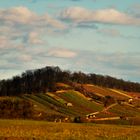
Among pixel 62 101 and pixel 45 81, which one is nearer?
pixel 62 101

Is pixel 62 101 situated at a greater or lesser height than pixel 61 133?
greater

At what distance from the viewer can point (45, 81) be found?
17588cm

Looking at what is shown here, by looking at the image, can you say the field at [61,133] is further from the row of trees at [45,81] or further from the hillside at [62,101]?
the row of trees at [45,81]

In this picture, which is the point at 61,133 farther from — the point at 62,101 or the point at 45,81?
the point at 45,81

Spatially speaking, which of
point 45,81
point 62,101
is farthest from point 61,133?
point 45,81

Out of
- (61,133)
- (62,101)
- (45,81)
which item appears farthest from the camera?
(45,81)

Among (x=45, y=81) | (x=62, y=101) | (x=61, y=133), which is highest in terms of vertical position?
(x=45, y=81)

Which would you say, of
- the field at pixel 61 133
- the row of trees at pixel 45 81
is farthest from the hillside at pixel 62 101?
the field at pixel 61 133

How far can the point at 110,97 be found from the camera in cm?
14638

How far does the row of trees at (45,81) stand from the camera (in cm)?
16638

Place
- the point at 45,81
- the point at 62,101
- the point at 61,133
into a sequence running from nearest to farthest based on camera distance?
the point at 61,133 → the point at 62,101 → the point at 45,81

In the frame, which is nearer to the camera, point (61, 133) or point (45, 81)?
point (61, 133)

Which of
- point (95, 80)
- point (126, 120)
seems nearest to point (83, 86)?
point (95, 80)

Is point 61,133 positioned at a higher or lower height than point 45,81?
lower
